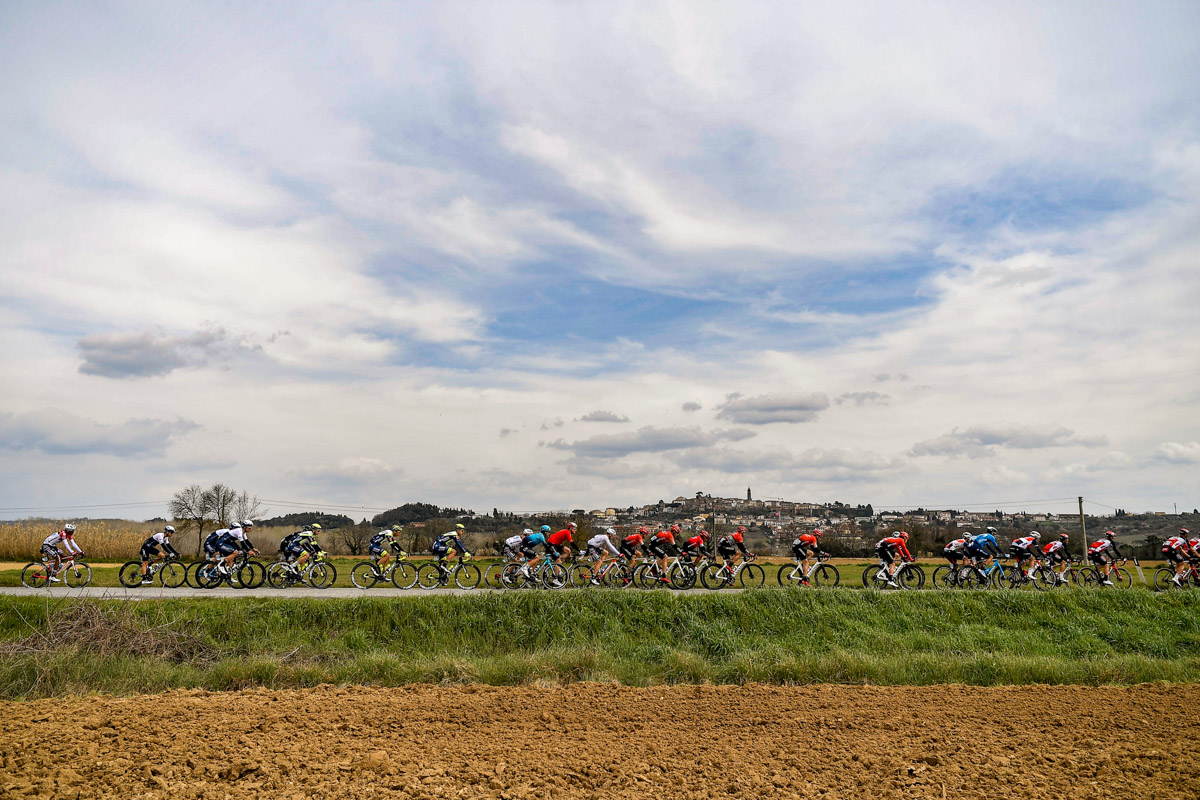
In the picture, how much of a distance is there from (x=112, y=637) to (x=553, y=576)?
1160cm

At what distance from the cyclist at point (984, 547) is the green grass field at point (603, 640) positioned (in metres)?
3.64

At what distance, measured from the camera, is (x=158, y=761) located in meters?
6.95

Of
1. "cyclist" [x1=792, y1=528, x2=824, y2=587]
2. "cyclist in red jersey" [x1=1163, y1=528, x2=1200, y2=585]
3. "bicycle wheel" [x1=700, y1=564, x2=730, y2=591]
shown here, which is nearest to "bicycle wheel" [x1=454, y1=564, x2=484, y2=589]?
"bicycle wheel" [x1=700, y1=564, x2=730, y2=591]

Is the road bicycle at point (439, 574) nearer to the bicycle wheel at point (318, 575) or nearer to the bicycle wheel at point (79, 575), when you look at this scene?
the bicycle wheel at point (318, 575)

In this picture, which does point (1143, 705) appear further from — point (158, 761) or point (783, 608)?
point (158, 761)

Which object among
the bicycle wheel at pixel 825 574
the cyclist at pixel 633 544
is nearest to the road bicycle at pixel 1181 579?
the bicycle wheel at pixel 825 574

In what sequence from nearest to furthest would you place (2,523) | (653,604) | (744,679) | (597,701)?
(597,701)
(744,679)
(653,604)
(2,523)

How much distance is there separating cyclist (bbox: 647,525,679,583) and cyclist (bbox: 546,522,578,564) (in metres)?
2.73

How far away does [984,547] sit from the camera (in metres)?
24.2

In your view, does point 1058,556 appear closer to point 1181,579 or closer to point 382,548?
point 1181,579

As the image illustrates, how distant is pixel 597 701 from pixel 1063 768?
5.14m

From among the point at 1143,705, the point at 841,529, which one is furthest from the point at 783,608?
the point at 841,529

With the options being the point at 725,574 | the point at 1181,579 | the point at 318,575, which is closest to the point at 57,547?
the point at 318,575

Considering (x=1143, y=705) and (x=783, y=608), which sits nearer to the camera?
(x=1143, y=705)
